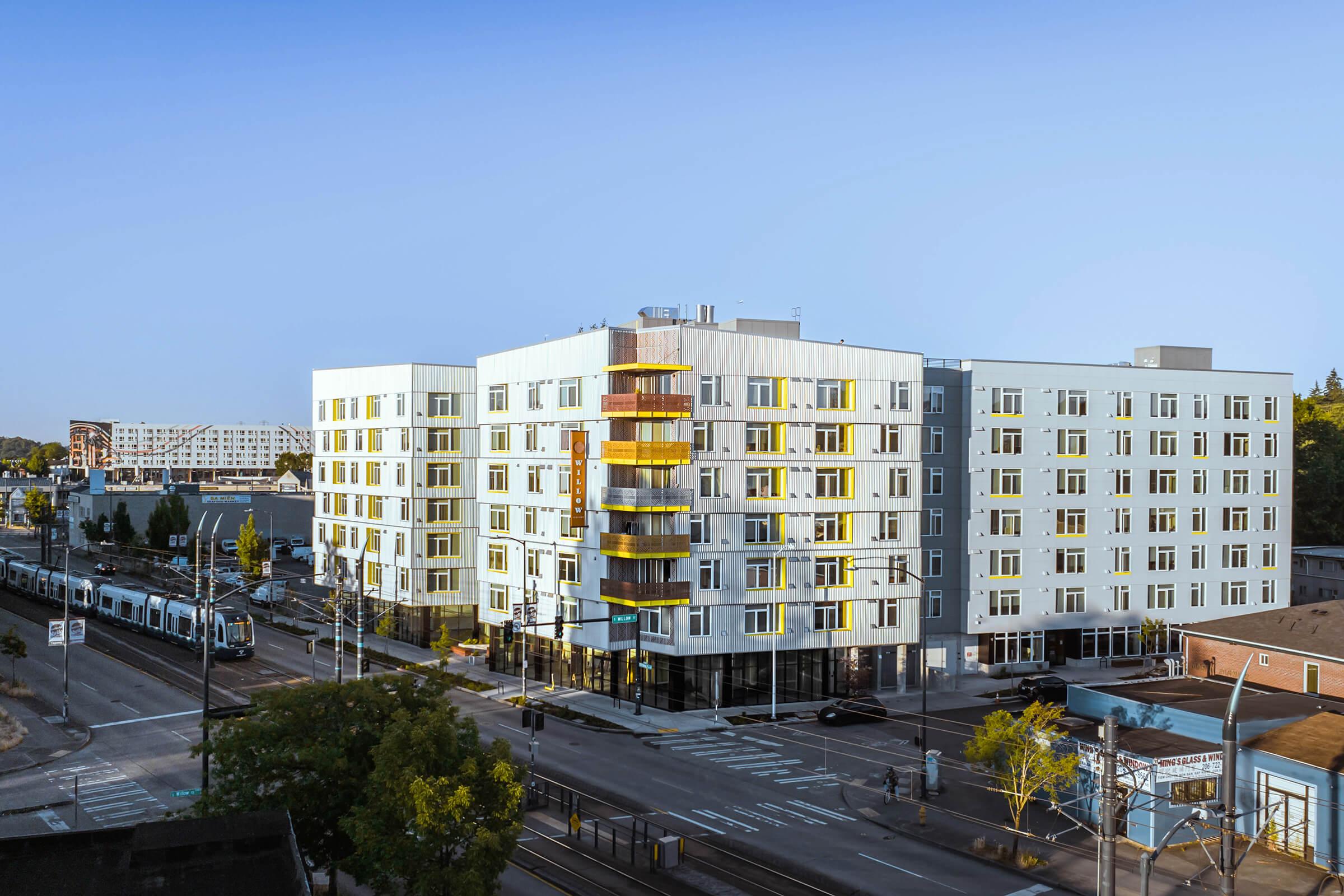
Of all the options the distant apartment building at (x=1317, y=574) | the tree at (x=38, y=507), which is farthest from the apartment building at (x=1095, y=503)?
the tree at (x=38, y=507)

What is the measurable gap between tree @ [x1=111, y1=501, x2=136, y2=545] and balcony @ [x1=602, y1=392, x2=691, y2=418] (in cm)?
9136

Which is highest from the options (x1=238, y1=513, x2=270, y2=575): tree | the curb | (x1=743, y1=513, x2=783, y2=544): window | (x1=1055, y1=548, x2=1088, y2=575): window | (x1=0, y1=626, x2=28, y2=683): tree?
(x1=743, y1=513, x2=783, y2=544): window

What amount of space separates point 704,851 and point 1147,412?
51064 mm

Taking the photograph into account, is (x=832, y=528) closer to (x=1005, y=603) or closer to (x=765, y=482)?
(x=765, y=482)

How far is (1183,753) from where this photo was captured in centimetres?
3909

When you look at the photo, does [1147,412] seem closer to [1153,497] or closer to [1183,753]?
[1153,497]

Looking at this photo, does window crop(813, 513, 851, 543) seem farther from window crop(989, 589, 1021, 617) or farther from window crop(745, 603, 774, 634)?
window crop(989, 589, 1021, 617)

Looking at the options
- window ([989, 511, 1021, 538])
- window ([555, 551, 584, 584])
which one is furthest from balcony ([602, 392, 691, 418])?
window ([989, 511, 1021, 538])

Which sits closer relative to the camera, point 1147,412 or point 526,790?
point 526,790

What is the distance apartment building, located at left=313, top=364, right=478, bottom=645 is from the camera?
7750cm

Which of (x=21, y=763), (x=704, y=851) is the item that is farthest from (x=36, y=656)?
(x=704, y=851)

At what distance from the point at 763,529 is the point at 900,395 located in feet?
38.6

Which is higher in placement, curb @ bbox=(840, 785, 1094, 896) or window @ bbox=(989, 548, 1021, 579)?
window @ bbox=(989, 548, 1021, 579)

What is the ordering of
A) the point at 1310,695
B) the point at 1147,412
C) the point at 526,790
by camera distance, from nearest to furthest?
the point at 526,790, the point at 1310,695, the point at 1147,412
